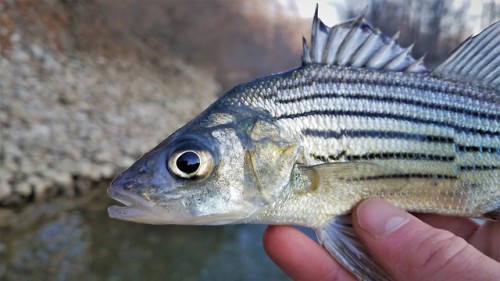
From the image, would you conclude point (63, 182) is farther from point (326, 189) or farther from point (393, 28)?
point (393, 28)

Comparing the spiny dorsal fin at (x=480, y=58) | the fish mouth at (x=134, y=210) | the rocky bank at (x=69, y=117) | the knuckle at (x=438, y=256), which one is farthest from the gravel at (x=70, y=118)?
the spiny dorsal fin at (x=480, y=58)

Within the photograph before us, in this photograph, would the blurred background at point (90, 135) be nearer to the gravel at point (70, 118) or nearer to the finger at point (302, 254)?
the gravel at point (70, 118)

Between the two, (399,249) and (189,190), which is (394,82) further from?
(189,190)

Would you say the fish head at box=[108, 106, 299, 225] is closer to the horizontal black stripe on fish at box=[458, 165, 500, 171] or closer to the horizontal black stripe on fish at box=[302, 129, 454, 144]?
the horizontal black stripe on fish at box=[302, 129, 454, 144]

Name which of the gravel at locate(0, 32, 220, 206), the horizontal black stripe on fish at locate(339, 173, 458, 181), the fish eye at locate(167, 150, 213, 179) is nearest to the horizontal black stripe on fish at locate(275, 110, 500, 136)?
the horizontal black stripe on fish at locate(339, 173, 458, 181)

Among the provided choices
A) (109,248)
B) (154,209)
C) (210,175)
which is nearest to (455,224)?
(210,175)

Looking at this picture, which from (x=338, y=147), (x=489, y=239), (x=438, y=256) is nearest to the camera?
(x=438, y=256)
